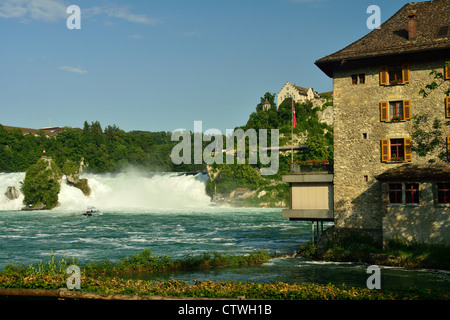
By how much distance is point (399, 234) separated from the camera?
28688mm

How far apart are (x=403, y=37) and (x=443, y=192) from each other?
427 inches

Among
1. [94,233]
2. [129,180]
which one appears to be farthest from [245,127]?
[94,233]

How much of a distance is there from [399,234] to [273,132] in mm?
102977

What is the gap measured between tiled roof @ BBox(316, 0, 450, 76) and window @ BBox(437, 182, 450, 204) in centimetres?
847

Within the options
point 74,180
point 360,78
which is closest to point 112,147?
point 74,180

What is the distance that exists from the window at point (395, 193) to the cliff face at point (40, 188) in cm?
8095

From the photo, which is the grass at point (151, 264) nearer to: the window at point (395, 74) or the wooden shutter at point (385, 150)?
the wooden shutter at point (385, 150)

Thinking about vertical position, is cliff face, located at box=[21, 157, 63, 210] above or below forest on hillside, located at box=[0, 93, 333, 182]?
below

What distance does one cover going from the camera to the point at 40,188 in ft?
311

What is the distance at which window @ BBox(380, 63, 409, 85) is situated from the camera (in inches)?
1198

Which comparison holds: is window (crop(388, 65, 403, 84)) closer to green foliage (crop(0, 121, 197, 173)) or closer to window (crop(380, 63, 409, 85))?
window (crop(380, 63, 409, 85))

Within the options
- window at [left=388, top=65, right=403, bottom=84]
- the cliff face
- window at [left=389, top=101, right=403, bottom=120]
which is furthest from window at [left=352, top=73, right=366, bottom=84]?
the cliff face

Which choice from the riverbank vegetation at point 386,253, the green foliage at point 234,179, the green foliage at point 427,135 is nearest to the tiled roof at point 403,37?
the green foliage at point 427,135
